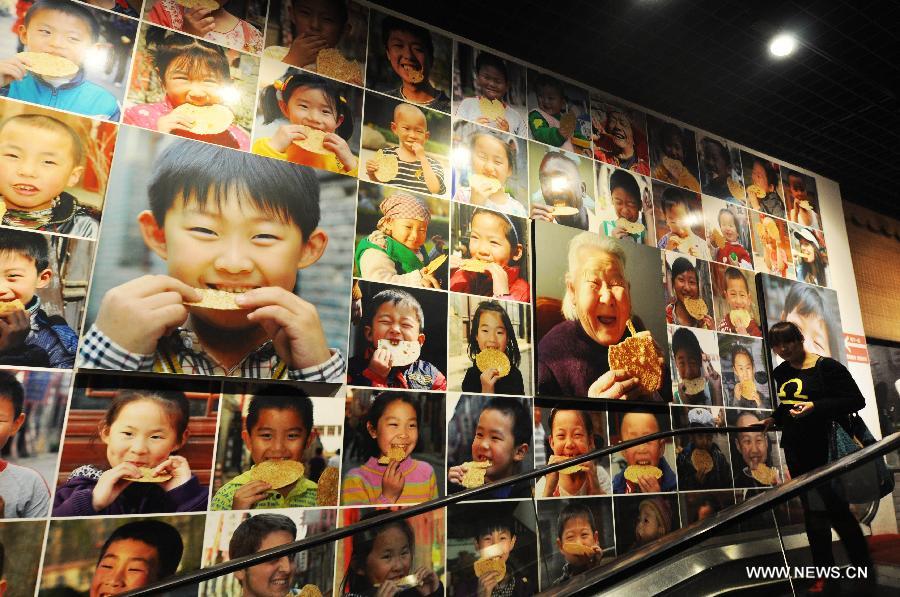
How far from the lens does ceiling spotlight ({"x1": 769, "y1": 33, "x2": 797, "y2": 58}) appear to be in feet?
14.4

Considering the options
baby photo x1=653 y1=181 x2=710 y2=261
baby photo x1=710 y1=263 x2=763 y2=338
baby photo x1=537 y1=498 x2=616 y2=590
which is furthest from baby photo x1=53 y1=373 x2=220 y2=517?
baby photo x1=710 y1=263 x2=763 y2=338

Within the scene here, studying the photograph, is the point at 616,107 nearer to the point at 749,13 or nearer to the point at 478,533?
the point at 749,13

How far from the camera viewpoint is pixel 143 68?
3.15 metres

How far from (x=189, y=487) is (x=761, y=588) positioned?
2509mm

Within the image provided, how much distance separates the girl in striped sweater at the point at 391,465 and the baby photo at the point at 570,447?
82cm

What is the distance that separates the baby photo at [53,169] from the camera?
8.88 ft

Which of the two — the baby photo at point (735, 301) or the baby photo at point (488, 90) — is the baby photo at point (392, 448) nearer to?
the baby photo at point (488, 90)

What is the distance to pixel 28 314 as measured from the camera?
264 cm

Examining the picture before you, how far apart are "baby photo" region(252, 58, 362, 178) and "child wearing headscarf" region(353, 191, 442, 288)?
0.36 metres

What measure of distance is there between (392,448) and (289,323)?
945mm

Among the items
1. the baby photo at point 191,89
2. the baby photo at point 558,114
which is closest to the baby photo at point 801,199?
the baby photo at point 558,114

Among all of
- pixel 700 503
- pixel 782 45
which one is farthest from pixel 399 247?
pixel 782 45

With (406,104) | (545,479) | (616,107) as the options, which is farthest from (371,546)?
(616,107)

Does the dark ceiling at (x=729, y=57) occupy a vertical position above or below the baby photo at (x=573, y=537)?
above
